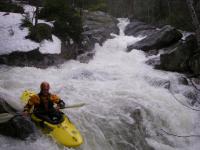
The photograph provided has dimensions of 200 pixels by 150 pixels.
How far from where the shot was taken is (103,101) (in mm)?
8609

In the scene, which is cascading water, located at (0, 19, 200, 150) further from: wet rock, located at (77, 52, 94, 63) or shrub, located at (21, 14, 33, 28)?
shrub, located at (21, 14, 33, 28)

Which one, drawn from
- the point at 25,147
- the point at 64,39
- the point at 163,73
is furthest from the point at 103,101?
the point at 64,39

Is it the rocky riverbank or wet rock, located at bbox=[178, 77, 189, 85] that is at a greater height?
the rocky riverbank

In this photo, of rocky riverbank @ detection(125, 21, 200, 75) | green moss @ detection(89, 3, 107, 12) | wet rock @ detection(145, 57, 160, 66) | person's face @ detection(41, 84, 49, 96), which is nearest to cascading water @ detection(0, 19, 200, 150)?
wet rock @ detection(145, 57, 160, 66)

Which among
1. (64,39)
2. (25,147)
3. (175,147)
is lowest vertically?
(175,147)

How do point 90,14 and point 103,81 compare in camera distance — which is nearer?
point 103,81

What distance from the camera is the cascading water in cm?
695

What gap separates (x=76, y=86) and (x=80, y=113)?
223 centimetres

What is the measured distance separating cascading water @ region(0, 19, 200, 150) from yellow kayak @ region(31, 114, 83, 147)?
0.17 meters

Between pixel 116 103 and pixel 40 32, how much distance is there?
5.75 m

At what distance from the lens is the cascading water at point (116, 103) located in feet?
22.8

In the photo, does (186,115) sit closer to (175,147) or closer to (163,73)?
(175,147)

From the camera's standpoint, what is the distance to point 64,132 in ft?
20.8

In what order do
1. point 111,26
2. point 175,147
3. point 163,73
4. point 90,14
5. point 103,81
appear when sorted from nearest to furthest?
point 175,147
point 103,81
point 163,73
point 111,26
point 90,14
